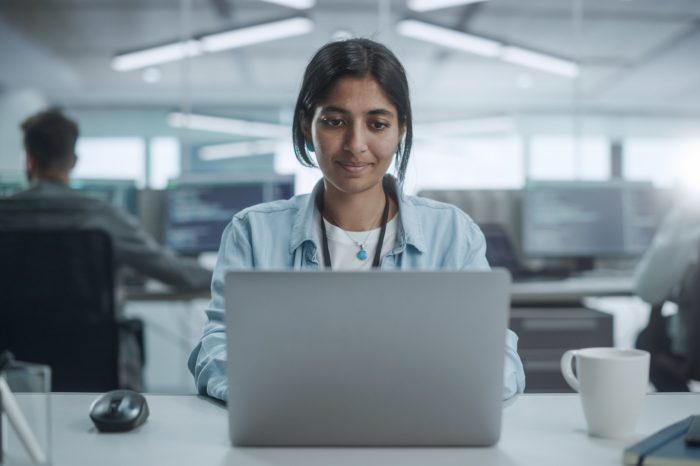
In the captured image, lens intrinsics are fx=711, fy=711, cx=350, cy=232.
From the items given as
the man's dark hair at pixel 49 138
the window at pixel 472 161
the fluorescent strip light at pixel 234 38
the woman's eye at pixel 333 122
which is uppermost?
the fluorescent strip light at pixel 234 38

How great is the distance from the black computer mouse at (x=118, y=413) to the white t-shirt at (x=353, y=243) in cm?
61

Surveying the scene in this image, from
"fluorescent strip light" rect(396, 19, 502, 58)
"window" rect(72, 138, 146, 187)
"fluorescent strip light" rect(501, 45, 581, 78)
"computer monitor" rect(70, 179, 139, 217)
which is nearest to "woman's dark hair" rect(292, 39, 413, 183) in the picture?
"computer monitor" rect(70, 179, 139, 217)

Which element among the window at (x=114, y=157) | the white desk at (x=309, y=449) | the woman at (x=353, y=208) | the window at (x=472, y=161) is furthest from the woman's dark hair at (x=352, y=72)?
the window at (x=114, y=157)

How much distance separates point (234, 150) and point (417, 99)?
2432 millimetres

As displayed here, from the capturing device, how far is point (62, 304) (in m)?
2.02

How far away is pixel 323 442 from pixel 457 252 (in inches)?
27.8

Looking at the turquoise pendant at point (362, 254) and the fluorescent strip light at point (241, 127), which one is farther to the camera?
the fluorescent strip light at point (241, 127)

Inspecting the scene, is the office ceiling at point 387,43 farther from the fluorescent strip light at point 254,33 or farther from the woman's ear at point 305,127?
the woman's ear at point 305,127

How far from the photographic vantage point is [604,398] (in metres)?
0.84

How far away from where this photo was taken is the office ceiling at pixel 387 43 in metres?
5.61

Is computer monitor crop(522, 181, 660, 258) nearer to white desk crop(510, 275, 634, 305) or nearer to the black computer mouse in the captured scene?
white desk crop(510, 275, 634, 305)

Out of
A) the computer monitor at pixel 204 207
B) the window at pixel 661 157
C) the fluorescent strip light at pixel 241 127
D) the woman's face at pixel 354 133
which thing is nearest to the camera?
the woman's face at pixel 354 133

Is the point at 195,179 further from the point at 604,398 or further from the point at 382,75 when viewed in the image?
the point at 604,398

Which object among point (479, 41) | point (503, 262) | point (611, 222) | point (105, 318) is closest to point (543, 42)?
point (479, 41)
